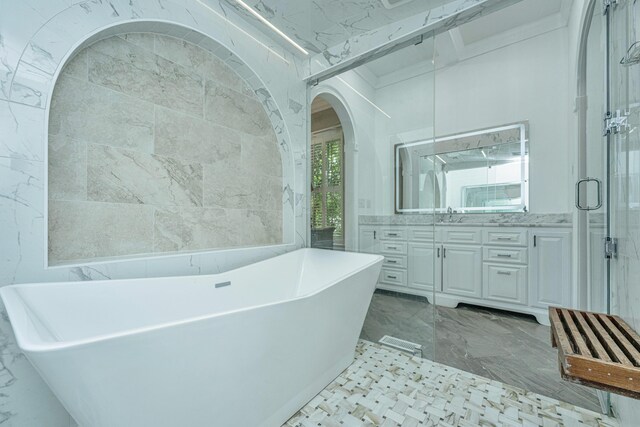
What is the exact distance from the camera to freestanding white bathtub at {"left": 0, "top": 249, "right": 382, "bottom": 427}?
2.34 feet

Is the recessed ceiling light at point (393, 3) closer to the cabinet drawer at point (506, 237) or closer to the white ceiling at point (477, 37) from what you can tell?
the white ceiling at point (477, 37)

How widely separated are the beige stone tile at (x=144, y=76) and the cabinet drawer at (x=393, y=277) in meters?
1.92

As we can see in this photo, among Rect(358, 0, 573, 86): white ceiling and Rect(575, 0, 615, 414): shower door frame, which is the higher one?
Rect(358, 0, 573, 86): white ceiling

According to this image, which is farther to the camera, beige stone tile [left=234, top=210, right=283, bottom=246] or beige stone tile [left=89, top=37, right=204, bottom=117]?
beige stone tile [left=234, top=210, right=283, bottom=246]

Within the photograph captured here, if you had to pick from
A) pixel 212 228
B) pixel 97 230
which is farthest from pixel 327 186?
pixel 97 230

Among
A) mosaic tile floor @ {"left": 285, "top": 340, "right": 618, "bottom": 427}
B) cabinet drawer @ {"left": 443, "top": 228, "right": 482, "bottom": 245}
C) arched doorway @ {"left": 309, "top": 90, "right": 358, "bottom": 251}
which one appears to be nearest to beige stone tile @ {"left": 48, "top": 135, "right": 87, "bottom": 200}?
mosaic tile floor @ {"left": 285, "top": 340, "right": 618, "bottom": 427}

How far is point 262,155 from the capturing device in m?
2.41

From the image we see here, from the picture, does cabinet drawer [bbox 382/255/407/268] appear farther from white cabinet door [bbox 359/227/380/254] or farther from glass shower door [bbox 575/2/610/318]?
glass shower door [bbox 575/2/610/318]

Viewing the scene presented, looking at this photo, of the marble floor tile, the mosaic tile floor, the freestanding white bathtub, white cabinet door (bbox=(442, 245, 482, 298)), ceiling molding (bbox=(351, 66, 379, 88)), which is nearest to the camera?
the freestanding white bathtub

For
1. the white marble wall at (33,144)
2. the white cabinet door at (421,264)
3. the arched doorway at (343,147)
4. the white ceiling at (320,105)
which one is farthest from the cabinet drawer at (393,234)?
the white marble wall at (33,144)

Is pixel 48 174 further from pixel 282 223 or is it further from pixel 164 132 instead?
pixel 282 223

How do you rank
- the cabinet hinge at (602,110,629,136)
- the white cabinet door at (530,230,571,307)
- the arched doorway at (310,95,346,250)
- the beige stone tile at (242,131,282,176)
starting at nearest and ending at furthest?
the cabinet hinge at (602,110,629,136) → the beige stone tile at (242,131,282,176) → the white cabinet door at (530,230,571,307) → the arched doorway at (310,95,346,250)

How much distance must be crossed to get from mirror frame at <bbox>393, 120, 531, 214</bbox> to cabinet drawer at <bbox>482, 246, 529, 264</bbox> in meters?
0.47

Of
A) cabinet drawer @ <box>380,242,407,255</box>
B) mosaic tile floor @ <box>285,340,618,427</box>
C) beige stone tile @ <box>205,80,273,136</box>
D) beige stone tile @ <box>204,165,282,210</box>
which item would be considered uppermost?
beige stone tile @ <box>205,80,273,136</box>
